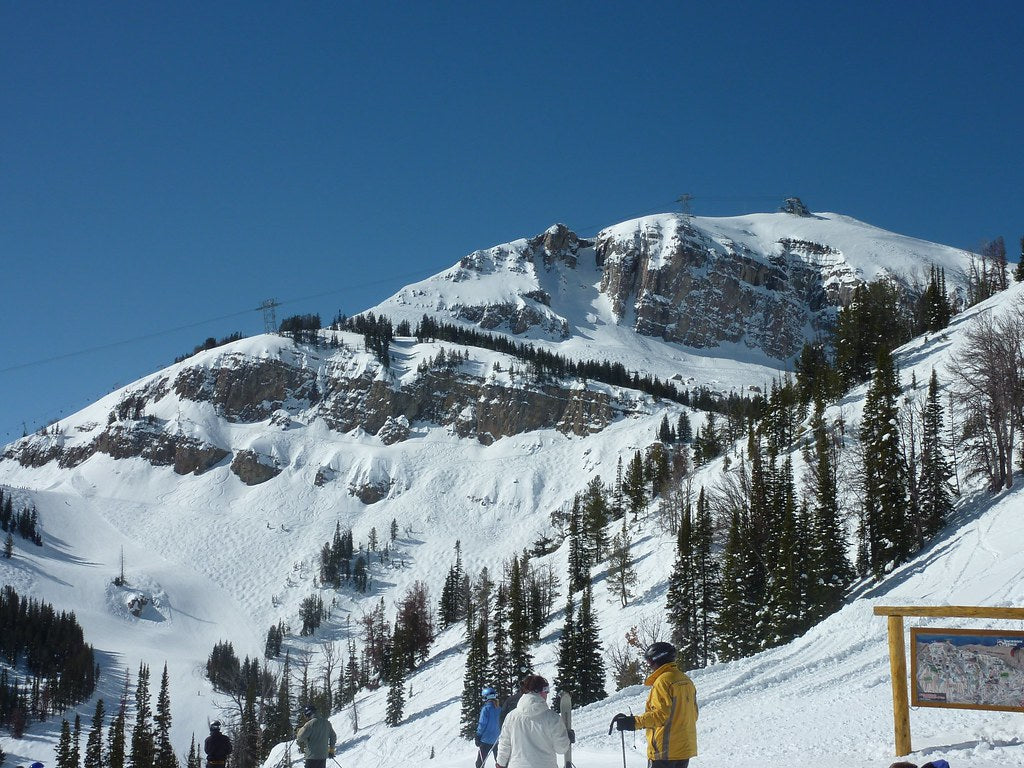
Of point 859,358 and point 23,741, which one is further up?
point 859,358

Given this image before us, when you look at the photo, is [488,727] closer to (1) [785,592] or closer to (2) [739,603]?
(1) [785,592]

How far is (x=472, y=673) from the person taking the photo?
5206 centimetres

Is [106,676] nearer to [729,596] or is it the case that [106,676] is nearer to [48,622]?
[48,622]

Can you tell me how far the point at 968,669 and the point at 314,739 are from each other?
10.2 meters

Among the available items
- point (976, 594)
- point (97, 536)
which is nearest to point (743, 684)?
point (976, 594)

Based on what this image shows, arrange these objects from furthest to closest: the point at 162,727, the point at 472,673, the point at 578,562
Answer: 1. the point at 578,562
2. the point at 162,727
3. the point at 472,673

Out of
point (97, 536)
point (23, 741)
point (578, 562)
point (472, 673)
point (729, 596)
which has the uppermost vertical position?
point (97, 536)

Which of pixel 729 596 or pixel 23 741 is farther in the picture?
pixel 23 741

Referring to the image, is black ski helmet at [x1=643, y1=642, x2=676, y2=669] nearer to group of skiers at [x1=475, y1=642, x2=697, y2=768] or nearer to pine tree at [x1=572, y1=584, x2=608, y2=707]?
group of skiers at [x1=475, y1=642, x2=697, y2=768]

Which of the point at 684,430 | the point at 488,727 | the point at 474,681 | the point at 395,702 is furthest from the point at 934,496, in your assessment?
the point at 684,430

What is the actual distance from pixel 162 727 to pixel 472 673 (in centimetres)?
3911

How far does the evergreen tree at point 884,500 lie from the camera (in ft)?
137

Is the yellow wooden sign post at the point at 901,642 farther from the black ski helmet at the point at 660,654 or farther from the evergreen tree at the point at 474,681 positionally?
the evergreen tree at the point at 474,681

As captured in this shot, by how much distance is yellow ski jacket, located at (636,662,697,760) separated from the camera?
810 centimetres
